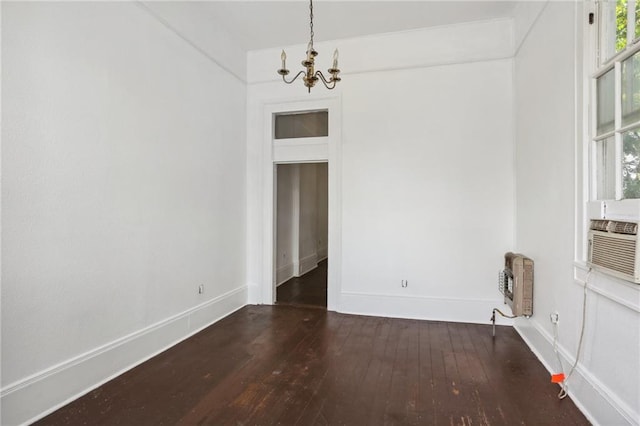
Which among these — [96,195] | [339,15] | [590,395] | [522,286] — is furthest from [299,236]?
[590,395]

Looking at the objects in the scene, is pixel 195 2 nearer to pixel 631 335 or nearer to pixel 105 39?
pixel 105 39

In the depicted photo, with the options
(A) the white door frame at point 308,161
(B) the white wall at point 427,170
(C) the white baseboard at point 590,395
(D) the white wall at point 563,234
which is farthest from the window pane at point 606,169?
(A) the white door frame at point 308,161

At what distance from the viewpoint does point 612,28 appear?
2.01m

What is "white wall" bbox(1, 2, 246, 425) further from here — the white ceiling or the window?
the window

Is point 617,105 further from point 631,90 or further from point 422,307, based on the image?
point 422,307

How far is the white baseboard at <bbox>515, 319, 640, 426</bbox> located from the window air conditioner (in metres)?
0.72

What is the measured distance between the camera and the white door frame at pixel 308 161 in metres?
4.34

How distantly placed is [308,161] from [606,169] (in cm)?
322

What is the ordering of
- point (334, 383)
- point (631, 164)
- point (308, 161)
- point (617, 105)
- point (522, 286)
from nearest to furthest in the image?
point (631, 164) → point (617, 105) → point (334, 383) → point (522, 286) → point (308, 161)

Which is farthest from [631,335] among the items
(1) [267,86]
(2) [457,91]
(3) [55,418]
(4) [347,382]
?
(1) [267,86]

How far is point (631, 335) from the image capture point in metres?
1.74

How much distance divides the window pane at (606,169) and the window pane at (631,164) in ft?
0.31

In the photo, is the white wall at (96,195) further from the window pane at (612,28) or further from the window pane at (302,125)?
the window pane at (612,28)

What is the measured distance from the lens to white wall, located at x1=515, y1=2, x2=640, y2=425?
1.84 meters
